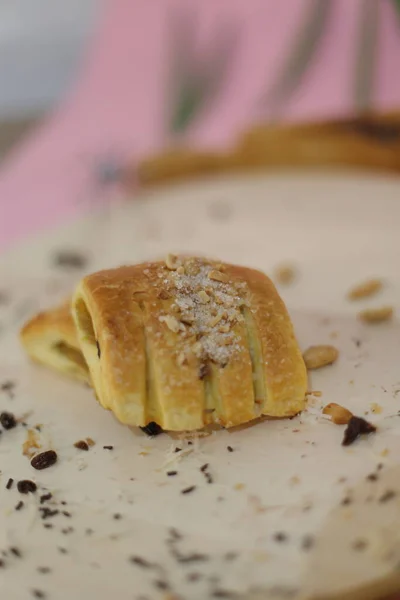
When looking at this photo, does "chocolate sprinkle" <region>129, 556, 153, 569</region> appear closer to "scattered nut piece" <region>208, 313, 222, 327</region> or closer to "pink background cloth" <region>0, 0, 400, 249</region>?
"scattered nut piece" <region>208, 313, 222, 327</region>

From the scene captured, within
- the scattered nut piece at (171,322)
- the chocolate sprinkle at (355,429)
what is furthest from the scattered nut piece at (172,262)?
the chocolate sprinkle at (355,429)

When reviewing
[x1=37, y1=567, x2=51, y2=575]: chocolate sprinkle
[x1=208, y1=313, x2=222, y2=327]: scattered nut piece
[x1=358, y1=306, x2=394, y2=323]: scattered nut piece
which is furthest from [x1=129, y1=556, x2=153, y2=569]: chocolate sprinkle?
[x1=358, y1=306, x2=394, y2=323]: scattered nut piece

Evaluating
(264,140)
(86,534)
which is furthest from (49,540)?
(264,140)

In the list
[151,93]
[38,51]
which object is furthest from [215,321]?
[38,51]

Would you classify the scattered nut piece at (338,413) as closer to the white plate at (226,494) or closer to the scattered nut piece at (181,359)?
the white plate at (226,494)

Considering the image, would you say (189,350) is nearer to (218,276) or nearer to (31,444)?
(218,276)
